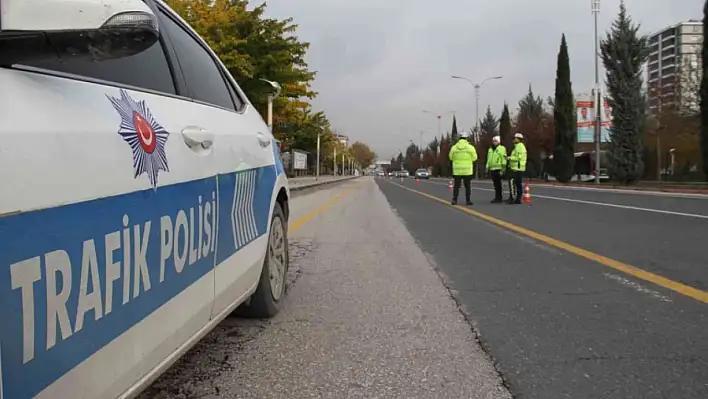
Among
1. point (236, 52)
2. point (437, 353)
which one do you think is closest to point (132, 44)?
point (437, 353)

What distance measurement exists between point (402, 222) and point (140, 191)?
30.4 feet

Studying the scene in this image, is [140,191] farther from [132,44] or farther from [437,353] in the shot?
[437,353]

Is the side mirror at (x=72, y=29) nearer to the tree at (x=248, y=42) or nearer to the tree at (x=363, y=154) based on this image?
the tree at (x=248, y=42)

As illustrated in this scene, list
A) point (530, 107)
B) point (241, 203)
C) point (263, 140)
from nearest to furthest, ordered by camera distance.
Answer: point (241, 203) < point (263, 140) < point (530, 107)

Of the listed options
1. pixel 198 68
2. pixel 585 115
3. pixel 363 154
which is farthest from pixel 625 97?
pixel 363 154

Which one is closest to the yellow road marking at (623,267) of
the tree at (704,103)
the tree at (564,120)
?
the tree at (704,103)

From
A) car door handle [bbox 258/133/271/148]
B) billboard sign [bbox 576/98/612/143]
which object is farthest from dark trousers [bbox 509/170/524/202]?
billboard sign [bbox 576/98/612/143]

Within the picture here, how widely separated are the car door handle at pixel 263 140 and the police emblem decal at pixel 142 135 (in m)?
1.55

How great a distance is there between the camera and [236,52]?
63.4 ft

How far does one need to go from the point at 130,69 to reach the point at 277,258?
2187 millimetres

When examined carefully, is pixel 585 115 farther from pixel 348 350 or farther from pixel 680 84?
pixel 348 350

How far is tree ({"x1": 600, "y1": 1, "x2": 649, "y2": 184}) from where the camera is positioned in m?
35.2

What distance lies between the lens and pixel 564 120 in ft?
151

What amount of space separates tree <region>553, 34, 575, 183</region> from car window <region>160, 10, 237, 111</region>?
4541cm
